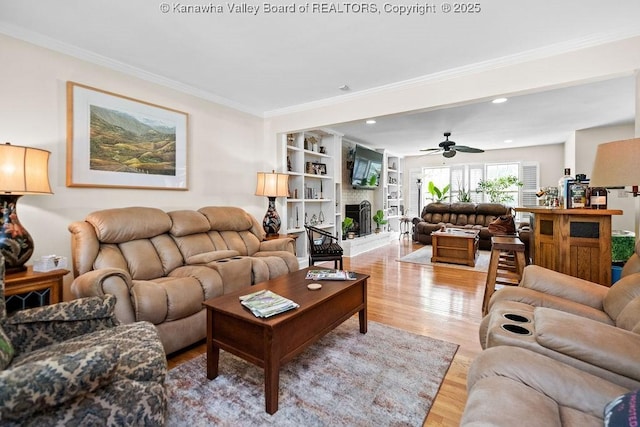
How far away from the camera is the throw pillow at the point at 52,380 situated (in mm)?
869

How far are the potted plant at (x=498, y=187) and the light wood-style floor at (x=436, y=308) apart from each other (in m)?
4.44

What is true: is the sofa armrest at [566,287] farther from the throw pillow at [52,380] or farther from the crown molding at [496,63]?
the throw pillow at [52,380]

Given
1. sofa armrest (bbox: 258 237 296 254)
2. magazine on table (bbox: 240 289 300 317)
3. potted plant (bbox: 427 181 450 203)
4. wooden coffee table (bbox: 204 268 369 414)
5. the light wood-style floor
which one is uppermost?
potted plant (bbox: 427 181 450 203)

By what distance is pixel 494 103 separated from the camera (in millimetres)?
4254

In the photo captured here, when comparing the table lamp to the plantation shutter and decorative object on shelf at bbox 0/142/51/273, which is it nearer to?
decorative object on shelf at bbox 0/142/51/273

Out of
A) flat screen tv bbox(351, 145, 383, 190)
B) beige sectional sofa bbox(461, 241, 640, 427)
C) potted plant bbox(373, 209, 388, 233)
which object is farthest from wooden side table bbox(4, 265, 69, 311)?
potted plant bbox(373, 209, 388, 233)

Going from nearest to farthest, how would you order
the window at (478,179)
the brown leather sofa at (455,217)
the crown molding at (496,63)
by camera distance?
1. the crown molding at (496,63)
2. the brown leather sofa at (455,217)
3. the window at (478,179)

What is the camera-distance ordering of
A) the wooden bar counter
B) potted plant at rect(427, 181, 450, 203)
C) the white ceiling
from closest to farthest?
the white ceiling
the wooden bar counter
potted plant at rect(427, 181, 450, 203)

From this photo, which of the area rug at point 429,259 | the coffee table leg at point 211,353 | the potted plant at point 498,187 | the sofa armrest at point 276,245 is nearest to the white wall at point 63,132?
the sofa armrest at point 276,245

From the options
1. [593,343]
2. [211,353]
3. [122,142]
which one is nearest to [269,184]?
[122,142]

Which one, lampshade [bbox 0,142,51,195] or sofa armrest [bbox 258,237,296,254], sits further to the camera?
sofa armrest [bbox 258,237,296,254]

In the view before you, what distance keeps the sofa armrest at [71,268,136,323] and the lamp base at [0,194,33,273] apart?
457 millimetres

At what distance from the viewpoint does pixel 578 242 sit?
2.45m

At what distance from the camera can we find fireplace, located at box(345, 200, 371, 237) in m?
6.91
